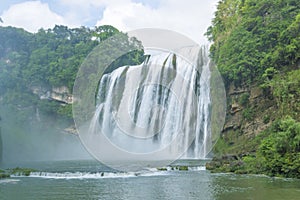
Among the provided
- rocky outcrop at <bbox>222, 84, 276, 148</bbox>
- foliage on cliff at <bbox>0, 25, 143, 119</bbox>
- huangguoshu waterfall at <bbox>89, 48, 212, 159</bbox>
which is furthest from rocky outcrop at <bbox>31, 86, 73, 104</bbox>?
rocky outcrop at <bbox>222, 84, 276, 148</bbox>

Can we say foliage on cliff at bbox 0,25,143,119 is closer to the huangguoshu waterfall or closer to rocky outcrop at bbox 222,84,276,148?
the huangguoshu waterfall

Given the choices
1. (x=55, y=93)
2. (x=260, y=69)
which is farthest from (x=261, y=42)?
(x=55, y=93)

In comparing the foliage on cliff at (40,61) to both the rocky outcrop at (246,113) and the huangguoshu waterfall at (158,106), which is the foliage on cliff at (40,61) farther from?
the rocky outcrop at (246,113)

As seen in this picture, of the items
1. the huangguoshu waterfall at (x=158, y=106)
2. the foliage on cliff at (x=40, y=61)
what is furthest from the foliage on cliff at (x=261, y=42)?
the foliage on cliff at (x=40, y=61)

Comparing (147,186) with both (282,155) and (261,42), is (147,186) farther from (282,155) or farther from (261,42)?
(261,42)

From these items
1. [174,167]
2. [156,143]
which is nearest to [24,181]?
[174,167]

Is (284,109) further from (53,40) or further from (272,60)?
(53,40)
